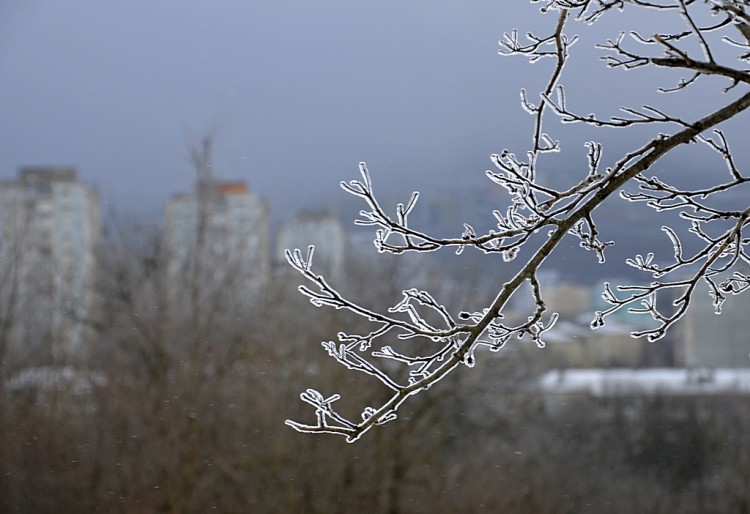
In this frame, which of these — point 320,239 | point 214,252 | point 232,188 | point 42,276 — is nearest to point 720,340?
point 320,239

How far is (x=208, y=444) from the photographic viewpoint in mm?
6918

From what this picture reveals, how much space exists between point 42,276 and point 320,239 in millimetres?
2564

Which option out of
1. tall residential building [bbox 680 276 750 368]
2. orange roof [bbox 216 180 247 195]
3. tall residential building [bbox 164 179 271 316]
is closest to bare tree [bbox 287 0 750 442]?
tall residential building [bbox 164 179 271 316]

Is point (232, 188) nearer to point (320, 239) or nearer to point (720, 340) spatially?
point (320, 239)

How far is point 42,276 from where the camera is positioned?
7738mm

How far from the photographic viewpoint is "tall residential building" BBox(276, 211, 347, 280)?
825 centimetres

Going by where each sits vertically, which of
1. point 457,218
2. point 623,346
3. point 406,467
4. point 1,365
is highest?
point 457,218

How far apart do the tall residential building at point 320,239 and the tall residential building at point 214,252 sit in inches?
Result: 17.8

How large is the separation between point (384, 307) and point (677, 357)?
12.7 feet

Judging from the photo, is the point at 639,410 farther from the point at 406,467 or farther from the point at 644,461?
the point at 406,467

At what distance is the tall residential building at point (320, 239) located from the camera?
8.25m

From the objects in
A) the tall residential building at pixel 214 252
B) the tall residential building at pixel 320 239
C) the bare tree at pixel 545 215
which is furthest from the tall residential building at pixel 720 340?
the bare tree at pixel 545 215

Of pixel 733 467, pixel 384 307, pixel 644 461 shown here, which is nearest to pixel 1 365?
pixel 384 307

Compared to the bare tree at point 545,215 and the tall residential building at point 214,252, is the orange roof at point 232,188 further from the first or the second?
the bare tree at point 545,215
